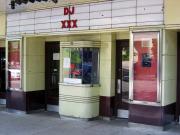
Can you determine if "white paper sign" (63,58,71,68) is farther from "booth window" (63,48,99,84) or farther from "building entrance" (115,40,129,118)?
"building entrance" (115,40,129,118)

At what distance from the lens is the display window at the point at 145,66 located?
335 inches

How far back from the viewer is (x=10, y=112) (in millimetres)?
11633

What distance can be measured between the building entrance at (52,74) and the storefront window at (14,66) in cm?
91

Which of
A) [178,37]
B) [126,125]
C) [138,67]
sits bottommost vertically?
[126,125]

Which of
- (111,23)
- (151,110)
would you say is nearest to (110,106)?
(151,110)

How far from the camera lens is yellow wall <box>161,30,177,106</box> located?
27.6 feet

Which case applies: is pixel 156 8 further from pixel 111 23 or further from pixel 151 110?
pixel 151 110

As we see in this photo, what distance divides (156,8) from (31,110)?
17.2 feet

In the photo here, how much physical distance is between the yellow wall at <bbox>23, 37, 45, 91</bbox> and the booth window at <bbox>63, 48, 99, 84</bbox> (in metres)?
1.57

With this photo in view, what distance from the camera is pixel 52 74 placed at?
1172cm

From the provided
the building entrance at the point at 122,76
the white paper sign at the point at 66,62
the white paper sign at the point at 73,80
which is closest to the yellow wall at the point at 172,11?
the building entrance at the point at 122,76

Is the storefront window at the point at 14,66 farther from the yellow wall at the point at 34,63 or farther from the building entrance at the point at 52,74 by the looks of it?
the building entrance at the point at 52,74

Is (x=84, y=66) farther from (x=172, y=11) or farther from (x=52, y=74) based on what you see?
(x=172, y=11)

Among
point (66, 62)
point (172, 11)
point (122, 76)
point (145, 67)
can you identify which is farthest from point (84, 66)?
point (172, 11)
